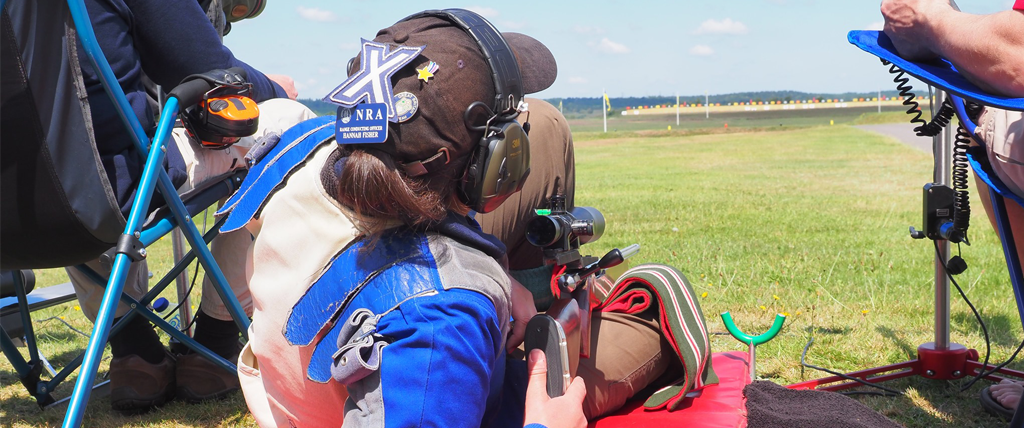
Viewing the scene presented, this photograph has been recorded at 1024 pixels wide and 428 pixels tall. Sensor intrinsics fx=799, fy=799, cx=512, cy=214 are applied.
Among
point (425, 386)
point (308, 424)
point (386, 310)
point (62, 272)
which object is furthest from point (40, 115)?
point (62, 272)

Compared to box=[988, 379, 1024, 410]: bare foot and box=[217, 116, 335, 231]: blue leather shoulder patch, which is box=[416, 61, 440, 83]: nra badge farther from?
box=[988, 379, 1024, 410]: bare foot

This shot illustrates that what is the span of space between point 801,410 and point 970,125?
1.03 metres

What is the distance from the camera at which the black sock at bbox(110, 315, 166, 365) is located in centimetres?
301

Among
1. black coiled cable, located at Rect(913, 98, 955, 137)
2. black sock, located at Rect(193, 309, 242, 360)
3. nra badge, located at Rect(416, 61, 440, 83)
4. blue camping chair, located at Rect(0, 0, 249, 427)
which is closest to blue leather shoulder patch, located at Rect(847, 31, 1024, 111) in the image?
black coiled cable, located at Rect(913, 98, 955, 137)

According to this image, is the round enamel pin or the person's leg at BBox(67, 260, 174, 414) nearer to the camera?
the round enamel pin

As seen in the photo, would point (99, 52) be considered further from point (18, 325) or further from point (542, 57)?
point (18, 325)

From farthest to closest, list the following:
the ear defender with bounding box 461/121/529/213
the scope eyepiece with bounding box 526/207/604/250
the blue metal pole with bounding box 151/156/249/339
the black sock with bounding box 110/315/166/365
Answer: the black sock with bounding box 110/315/166/365, the blue metal pole with bounding box 151/156/249/339, the scope eyepiece with bounding box 526/207/604/250, the ear defender with bounding box 461/121/529/213

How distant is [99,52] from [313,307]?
1220 mm

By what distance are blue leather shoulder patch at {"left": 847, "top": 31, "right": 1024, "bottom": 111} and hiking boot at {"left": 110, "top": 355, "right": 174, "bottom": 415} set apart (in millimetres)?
2704

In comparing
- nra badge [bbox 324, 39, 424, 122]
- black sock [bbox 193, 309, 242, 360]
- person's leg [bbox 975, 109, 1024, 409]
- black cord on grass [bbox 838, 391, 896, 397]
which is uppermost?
nra badge [bbox 324, 39, 424, 122]

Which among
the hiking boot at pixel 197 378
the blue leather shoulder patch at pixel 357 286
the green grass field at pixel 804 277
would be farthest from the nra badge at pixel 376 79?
the hiking boot at pixel 197 378

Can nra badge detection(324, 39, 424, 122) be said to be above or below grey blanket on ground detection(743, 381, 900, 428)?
above

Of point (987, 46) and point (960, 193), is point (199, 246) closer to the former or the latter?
point (987, 46)

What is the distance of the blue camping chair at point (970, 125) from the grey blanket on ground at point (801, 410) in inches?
16.9
